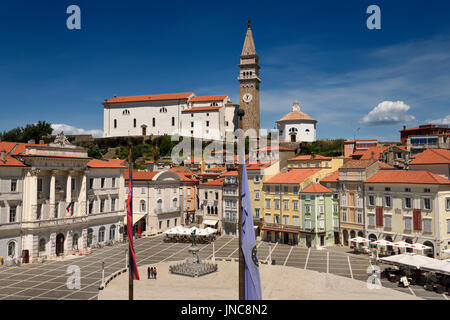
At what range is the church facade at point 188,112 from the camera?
403 ft

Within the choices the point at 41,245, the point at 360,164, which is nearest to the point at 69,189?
the point at 41,245

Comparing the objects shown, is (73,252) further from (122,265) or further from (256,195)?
(256,195)

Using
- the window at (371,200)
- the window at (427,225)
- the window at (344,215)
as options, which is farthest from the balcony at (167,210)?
the window at (427,225)

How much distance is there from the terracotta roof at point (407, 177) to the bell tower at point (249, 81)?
69724mm

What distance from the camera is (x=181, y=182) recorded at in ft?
252

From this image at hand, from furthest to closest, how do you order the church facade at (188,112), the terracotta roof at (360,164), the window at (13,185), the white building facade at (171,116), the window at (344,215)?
the white building facade at (171,116) < the church facade at (188,112) < the window at (344,215) < the terracotta roof at (360,164) < the window at (13,185)

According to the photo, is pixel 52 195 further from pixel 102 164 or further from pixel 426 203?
pixel 426 203

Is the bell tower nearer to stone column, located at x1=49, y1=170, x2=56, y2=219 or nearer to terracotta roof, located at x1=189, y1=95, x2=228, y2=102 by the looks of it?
terracotta roof, located at x1=189, y1=95, x2=228, y2=102

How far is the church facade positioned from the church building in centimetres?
927

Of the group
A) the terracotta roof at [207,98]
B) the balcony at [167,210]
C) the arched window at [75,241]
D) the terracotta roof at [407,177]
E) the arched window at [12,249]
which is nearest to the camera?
the arched window at [12,249]

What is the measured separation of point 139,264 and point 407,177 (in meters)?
36.3

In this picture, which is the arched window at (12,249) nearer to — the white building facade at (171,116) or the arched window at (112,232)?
the arched window at (112,232)

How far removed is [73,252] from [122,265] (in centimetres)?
1206
